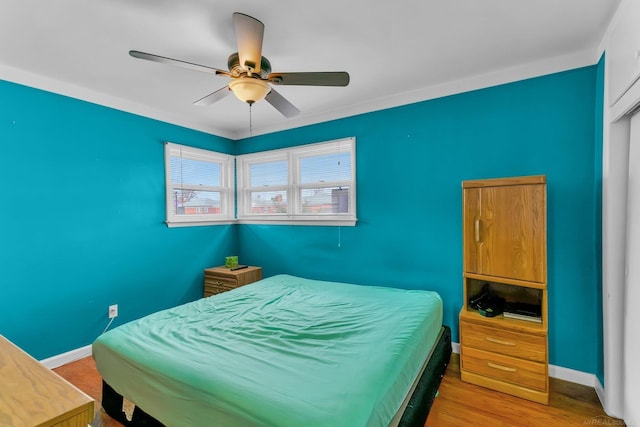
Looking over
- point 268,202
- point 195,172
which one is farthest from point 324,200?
point 195,172

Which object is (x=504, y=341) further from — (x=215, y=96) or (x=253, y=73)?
(x=215, y=96)

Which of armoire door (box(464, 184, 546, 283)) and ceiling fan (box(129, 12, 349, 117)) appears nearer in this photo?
ceiling fan (box(129, 12, 349, 117))

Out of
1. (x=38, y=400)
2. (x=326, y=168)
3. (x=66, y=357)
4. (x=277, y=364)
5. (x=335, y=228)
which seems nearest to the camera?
(x=38, y=400)

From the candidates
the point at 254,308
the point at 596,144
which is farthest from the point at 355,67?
the point at 254,308

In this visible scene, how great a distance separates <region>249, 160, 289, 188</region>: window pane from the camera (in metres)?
4.03

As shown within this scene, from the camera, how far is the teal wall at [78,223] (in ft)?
8.10

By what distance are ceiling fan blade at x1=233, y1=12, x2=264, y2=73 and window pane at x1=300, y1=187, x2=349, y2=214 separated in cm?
197

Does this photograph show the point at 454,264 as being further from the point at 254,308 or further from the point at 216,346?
the point at 216,346

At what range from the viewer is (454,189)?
2801 mm

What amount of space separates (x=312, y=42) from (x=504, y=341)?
260cm

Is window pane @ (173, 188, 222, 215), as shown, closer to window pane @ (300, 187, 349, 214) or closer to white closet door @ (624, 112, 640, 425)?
window pane @ (300, 187, 349, 214)

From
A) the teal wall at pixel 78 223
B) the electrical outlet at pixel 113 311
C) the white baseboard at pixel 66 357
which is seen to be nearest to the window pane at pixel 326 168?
the teal wall at pixel 78 223

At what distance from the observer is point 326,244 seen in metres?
3.58

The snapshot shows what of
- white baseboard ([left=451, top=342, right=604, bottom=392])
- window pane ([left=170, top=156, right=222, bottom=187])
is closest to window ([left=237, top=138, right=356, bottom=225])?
window pane ([left=170, top=156, right=222, bottom=187])
